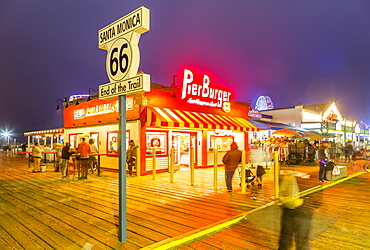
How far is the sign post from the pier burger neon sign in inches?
341

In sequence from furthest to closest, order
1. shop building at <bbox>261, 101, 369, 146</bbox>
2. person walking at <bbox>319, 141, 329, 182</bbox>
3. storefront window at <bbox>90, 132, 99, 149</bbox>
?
shop building at <bbox>261, 101, 369, 146</bbox> < storefront window at <bbox>90, 132, 99, 149</bbox> < person walking at <bbox>319, 141, 329, 182</bbox>

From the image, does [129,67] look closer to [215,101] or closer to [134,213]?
[134,213]

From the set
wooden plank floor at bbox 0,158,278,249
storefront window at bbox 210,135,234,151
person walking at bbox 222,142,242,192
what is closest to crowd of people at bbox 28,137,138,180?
wooden plank floor at bbox 0,158,278,249

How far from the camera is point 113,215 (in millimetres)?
5820

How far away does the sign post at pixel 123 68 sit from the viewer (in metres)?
3.96

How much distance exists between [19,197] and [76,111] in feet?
33.4

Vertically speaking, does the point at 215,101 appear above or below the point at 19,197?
above

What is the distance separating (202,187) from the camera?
366 inches

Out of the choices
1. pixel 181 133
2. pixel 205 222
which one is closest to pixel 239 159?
pixel 205 222

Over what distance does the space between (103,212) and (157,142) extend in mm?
7554

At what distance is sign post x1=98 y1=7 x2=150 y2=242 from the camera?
3.96 meters

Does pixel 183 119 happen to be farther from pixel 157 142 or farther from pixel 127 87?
pixel 127 87

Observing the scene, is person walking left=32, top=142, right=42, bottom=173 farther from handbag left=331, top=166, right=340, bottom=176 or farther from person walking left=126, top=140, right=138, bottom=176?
handbag left=331, top=166, right=340, bottom=176

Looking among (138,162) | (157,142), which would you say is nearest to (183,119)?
(157,142)
